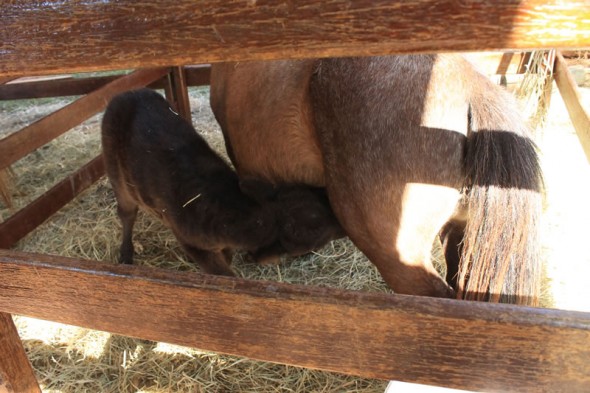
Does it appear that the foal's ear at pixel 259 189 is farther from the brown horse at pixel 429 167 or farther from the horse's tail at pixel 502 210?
the horse's tail at pixel 502 210

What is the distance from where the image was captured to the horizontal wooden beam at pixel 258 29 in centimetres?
65

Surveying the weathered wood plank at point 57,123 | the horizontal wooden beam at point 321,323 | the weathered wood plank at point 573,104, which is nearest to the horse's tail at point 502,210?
the horizontal wooden beam at point 321,323

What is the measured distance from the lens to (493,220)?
157cm

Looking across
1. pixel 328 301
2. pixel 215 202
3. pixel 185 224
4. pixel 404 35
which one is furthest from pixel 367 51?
pixel 185 224

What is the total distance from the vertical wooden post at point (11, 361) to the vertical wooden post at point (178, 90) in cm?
324

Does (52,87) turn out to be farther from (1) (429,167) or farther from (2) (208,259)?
(1) (429,167)

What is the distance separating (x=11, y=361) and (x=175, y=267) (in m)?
1.75

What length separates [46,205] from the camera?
339 centimetres

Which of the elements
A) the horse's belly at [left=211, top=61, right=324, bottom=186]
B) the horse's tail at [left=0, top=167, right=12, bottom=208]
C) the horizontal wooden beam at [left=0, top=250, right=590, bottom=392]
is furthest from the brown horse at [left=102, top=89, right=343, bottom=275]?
the horse's tail at [left=0, top=167, right=12, bottom=208]

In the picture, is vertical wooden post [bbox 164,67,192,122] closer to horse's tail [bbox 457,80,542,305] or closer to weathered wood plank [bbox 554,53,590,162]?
weathered wood plank [bbox 554,53,590,162]

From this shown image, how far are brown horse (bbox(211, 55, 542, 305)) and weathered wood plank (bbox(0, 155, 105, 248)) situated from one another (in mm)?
2499

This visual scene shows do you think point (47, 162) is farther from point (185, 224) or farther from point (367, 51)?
point (367, 51)

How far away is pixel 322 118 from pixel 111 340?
182cm

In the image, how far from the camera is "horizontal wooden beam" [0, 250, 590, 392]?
2.67 feet
